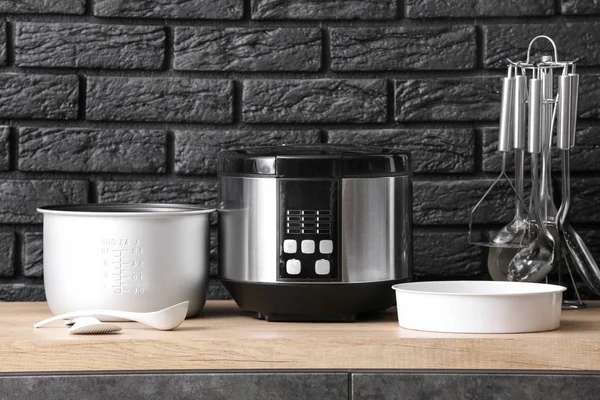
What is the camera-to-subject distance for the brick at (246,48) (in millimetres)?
1495

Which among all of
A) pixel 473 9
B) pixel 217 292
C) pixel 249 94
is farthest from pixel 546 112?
pixel 217 292

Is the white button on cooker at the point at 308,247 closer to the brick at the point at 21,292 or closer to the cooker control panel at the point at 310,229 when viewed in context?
the cooker control panel at the point at 310,229

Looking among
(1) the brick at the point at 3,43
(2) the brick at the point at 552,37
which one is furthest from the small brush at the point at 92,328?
(2) the brick at the point at 552,37

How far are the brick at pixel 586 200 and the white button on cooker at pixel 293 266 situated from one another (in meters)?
0.55

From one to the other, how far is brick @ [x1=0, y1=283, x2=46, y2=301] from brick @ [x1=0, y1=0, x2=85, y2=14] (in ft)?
1.52

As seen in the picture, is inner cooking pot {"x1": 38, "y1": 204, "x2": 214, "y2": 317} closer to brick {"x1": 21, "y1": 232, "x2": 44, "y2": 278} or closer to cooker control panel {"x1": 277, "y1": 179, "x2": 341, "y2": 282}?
cooker control panel {"x1": 277, "y1": 179, "x2": 341, "y2": 282}

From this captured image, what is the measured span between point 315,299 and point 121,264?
0.27 meters

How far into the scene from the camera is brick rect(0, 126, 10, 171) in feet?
4.87

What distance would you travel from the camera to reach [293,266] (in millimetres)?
1194

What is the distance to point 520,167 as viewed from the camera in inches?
54.2

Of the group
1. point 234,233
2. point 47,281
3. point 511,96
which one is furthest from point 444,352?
point 47,281

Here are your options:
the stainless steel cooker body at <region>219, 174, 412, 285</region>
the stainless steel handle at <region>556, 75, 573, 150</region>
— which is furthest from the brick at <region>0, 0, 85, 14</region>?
the stainless steel handle at <region>556, 75, 573, 150</region>

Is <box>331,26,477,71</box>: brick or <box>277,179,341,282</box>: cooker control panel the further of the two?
<box>331,26,477,71</box>: brick

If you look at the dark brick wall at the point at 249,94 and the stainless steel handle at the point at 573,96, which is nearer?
the stainless steel handle at the point at 573,96
